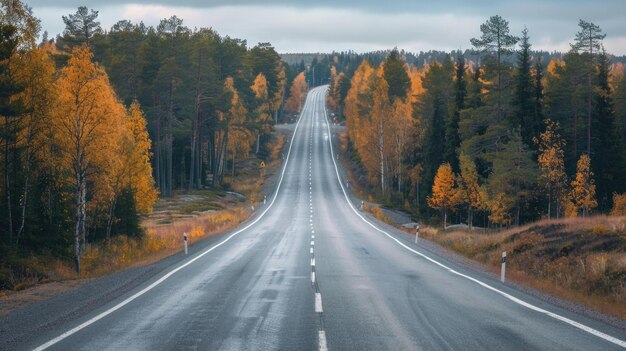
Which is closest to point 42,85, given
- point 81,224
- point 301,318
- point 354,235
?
point 81,224

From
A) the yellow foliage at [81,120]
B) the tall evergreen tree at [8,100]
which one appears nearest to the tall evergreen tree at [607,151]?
the yellow foliage at [81,120]

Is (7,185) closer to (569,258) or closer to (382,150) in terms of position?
(569,258)

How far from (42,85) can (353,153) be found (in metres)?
77.1

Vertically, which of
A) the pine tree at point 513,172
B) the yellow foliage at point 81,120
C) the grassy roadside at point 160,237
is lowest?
the grassy roadside at point 160,237

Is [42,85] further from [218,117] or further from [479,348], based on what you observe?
[218,117]

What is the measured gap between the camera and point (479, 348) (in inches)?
349

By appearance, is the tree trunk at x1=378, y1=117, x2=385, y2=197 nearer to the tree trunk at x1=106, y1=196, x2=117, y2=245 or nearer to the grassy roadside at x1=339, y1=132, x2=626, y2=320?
the tree trunk at x1=106, y1=196, x2=117, y2=245

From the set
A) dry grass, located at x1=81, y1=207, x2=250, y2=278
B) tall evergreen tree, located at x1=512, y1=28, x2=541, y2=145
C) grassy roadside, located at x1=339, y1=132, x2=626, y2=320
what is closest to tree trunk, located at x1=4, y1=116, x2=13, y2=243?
dry grass, located at x1=81, y1=207, x2=250, y2=278

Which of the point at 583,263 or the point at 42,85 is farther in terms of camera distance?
the point at 42,85

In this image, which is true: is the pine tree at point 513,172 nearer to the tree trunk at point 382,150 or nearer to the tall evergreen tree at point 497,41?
the tall evergreen tree at point 497,41

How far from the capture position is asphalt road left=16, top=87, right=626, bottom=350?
922 centimetres

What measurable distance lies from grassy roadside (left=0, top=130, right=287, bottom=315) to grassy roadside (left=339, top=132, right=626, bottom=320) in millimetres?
13265

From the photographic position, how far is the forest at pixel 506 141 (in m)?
48.5

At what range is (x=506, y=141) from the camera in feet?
176
